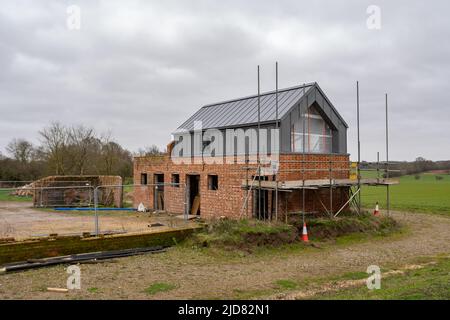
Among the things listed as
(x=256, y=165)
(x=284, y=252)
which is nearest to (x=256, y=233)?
(x=284, y=252)

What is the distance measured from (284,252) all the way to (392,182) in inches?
305

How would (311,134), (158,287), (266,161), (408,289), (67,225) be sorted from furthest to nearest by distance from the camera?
(311,134), (266,161), (67,225), (158,287), (408,289)

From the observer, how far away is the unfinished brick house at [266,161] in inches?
589

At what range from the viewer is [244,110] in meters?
18.3

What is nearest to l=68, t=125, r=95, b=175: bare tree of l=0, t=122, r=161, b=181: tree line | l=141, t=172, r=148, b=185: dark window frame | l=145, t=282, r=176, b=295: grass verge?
l=0, t=122, r=161, b=181: tree line

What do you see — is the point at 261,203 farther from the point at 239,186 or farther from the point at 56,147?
the point at 56,147

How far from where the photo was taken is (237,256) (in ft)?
39.1

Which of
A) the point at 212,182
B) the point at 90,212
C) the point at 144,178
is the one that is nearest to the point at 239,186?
the point at 212,182

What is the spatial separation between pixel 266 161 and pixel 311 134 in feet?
10.1

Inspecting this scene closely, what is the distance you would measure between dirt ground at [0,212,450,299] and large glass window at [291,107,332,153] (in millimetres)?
4437

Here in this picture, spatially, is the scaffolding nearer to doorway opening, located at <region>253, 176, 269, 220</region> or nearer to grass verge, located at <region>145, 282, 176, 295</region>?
doorway opening, located at <region>253, 176, 269, 220</region>

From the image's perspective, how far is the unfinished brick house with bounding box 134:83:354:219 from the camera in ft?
49.1

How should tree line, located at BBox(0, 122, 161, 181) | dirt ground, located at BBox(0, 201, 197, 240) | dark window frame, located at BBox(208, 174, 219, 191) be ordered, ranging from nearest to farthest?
dirt ground, located at BBox(0, 201, 197, 240) < dark window frame, located at BBox(208, 174, 219, 191) < tree line, located at BBox(0, 122, 161, 181)

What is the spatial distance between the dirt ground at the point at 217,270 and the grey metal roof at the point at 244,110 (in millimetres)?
5836
